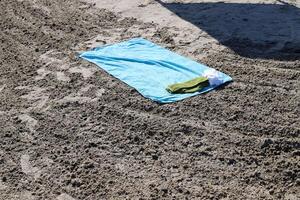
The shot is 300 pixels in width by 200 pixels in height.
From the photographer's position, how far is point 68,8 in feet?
25.3

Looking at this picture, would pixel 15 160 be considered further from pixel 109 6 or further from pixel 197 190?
pixel 109 6

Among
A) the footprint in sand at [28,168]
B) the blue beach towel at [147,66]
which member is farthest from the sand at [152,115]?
the blue beach towel at [147,66]

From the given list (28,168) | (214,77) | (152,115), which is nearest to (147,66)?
(214,77)

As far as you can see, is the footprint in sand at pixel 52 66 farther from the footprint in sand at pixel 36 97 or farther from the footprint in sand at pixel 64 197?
Answer: the footprint in sand at pixel 64 197

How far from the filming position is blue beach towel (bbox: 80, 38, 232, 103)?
17.6 feet

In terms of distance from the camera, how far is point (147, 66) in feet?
19.4

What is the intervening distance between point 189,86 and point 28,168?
211 cm

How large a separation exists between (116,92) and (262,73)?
5.84 ft

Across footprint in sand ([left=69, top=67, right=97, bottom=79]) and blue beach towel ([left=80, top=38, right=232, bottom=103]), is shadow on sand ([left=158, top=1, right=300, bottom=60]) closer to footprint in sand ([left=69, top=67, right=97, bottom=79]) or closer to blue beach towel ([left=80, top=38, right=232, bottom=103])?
blue beach towel ([left=80, top=38, right=232, bottom=103])

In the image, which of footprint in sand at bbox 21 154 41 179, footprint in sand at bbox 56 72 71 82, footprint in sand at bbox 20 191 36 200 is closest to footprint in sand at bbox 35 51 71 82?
footprint in sand at bbox 56 72 71 82

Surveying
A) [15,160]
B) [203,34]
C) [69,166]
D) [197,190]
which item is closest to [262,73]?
[203,34]

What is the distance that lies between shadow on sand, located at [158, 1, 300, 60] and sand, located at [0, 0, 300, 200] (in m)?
0.02

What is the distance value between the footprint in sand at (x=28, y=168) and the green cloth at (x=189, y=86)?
6.01 feet

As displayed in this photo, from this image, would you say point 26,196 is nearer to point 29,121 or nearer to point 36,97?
point 29,121
